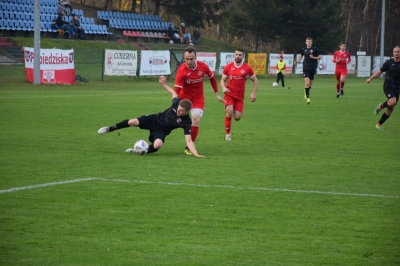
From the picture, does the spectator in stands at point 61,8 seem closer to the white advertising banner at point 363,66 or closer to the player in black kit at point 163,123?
the white advertising banner at point 363,66

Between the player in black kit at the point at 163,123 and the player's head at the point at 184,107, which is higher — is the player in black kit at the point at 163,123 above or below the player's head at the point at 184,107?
below

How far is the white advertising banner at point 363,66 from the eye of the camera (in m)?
59.9

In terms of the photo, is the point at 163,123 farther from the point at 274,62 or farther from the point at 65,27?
the point at 274,62

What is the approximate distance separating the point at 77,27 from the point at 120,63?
475 inches

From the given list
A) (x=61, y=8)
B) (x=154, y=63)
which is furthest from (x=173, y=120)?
(x=61, y=8)

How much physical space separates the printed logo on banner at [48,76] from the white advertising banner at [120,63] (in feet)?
12.2

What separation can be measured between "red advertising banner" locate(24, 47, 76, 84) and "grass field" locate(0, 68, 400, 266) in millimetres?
14548

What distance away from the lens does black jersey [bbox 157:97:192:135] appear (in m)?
12.5

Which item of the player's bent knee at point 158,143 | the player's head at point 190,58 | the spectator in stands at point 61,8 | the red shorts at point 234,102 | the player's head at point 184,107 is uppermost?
the spectator in stands at point 61,8

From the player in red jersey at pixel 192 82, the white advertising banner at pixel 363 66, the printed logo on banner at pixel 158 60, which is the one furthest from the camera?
the white advertising banner at pixel 363 66

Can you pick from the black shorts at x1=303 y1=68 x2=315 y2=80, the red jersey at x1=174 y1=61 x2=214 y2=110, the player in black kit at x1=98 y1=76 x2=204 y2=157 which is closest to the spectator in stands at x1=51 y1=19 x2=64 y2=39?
the black shorts at x1=303 y1=68 x2=315 y2=80

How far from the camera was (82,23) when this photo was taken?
51594mm

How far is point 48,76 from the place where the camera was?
33219mm

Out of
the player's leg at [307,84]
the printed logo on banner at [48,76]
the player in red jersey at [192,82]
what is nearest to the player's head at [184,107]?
the player in red jersey at [192,82]
